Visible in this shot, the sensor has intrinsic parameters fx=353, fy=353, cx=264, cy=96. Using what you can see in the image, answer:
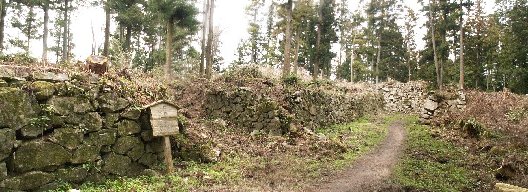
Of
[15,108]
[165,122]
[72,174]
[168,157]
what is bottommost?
[72,174]

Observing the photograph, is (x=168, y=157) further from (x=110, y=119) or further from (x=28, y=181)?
(x=28, y=181)

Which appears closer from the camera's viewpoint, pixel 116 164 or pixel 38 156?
pixel 38 156

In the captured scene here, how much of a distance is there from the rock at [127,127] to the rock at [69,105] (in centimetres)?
80

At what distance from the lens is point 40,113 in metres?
7.00

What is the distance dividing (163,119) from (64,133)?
2192 millimetres

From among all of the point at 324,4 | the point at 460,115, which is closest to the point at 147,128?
the point at 460,115

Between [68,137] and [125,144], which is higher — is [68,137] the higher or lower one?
the higher one

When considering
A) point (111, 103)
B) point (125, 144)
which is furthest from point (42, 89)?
point (125, 144)

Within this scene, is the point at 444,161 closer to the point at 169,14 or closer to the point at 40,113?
the point at 40,113

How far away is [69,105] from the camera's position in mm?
7461

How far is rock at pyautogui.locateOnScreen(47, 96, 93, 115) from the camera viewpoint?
7.23m

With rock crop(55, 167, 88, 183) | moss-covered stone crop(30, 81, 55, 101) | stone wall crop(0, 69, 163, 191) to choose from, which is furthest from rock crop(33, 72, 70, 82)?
rock crop(55, 167, 88, 183)

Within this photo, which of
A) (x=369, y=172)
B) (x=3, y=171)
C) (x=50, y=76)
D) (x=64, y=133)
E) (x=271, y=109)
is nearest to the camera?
(x=3, y=171)

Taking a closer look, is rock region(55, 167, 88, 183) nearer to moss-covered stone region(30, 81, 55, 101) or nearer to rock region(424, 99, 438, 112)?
moss-covered stone region(30, 81, 55, 101)
